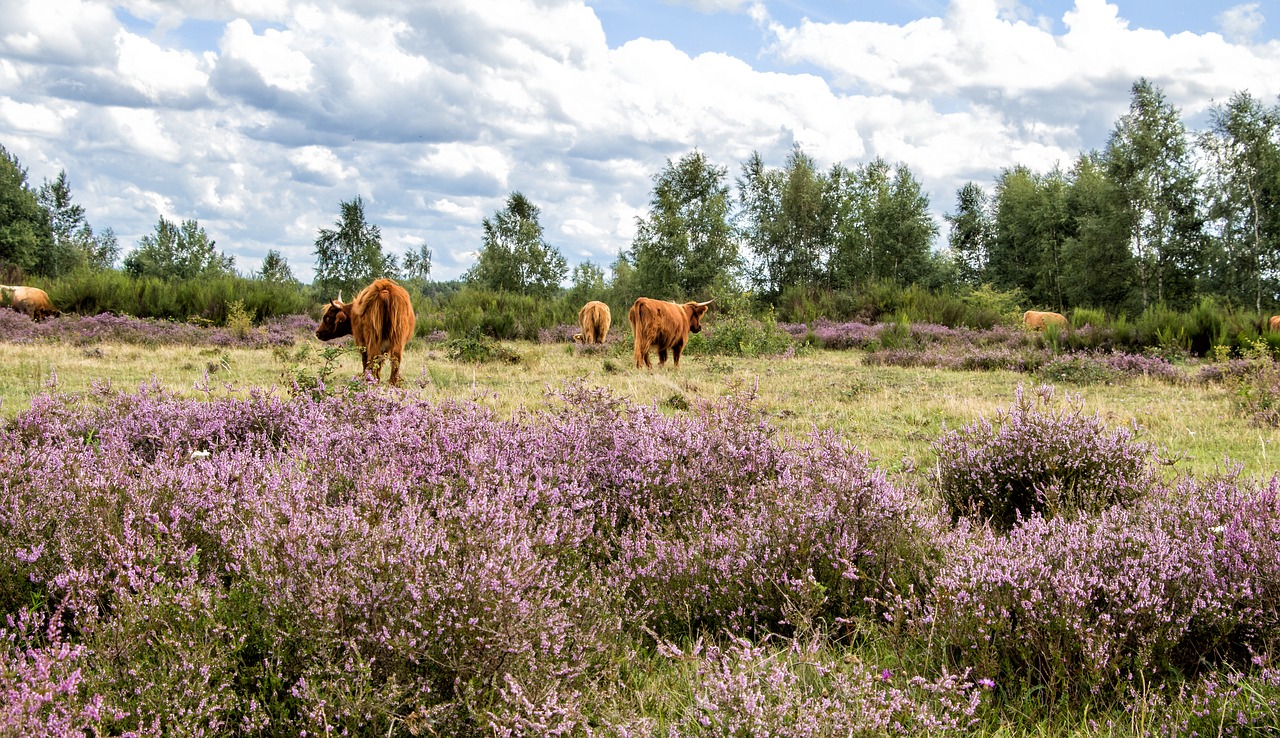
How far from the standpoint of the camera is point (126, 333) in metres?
16.9

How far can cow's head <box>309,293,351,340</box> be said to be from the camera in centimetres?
1130

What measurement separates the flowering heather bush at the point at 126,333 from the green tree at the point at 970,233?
55.2 meters

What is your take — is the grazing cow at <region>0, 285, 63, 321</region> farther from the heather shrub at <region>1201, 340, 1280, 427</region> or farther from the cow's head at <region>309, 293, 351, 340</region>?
the heather shrub at <region>1201, 340, 1280, 427</region>

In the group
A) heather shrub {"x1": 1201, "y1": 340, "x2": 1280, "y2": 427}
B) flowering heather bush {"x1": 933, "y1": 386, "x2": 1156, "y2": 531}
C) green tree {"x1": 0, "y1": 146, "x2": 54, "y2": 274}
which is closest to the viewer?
flowering heather bush {"x1": 933, "y1": 386, "x2": 1156, "y2": 531}

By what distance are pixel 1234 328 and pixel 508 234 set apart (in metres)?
50.4

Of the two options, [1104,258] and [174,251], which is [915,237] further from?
[174,251]

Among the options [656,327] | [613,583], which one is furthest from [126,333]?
[613,583]

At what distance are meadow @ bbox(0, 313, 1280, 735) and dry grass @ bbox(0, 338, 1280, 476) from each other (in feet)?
4.36

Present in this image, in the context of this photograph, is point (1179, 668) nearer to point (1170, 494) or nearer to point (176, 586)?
point (1170, 494)

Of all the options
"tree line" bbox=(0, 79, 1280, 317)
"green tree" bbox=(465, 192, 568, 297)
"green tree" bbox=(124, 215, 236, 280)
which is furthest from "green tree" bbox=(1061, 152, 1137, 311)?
"green tree" bbox=(124, 215, 236, 280)

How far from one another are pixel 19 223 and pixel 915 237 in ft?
213

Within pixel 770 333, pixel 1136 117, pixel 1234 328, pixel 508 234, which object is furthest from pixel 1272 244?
pixel 508 234

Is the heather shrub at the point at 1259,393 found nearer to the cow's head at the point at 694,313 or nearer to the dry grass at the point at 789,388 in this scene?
the dry grass at the point at 789,388

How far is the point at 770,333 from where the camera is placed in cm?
1977
